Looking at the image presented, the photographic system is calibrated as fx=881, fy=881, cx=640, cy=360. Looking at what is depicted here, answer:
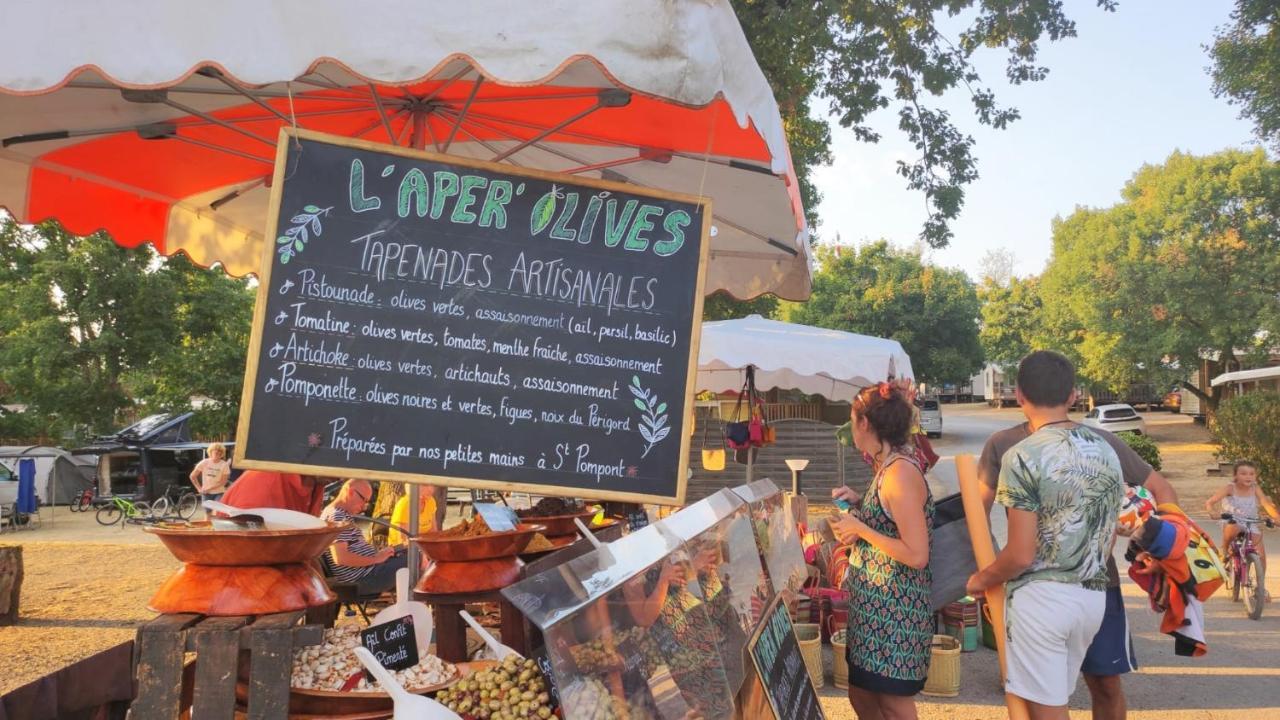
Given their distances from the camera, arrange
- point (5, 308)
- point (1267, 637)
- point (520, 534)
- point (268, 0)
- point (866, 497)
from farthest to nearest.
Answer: point (5, 308) → point (1267, 637) → point (866, 497) → point (520, 534) → point (268, 0)

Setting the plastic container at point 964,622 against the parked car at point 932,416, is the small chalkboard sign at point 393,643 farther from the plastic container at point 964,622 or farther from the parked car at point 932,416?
the parked car at point 932,416

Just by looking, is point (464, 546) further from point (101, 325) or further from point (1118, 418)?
point (1118, 418)

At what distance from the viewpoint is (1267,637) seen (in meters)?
7.16

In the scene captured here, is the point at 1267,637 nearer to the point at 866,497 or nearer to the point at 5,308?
the point at 866,497

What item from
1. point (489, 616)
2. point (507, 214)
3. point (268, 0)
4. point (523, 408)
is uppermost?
point (268, 0)

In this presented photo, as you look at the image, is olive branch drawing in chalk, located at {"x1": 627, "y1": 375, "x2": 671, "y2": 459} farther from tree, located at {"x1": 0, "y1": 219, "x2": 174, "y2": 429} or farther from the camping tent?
tree, located at {"x1": 0, "y1": 219, "x2": 174, "y2": 429}

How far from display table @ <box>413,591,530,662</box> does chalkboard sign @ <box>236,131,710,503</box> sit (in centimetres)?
54

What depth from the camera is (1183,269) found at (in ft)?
109

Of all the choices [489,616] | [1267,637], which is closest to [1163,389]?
[1267,637]

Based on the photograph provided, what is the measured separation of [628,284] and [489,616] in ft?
8.32

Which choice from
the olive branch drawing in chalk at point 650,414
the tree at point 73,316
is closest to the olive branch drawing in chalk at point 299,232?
the olive branch drawing in chalk at point 650,414

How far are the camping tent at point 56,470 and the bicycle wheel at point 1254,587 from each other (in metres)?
21.6

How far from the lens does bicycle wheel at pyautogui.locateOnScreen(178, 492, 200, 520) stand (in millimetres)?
18116

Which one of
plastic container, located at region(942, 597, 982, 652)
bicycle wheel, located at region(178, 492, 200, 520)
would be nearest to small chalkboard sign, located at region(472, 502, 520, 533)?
plastic container, located at region(942, 597, 982, 652)
